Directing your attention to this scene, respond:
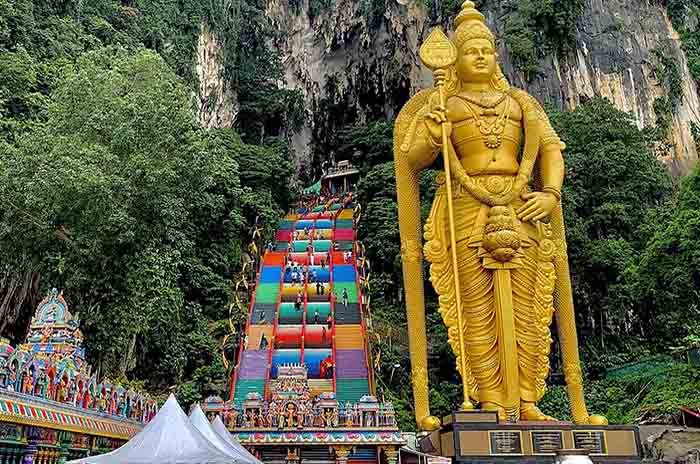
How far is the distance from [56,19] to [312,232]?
31.1 feet

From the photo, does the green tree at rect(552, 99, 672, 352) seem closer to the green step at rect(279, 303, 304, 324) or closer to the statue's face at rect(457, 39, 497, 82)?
the green step at rect(279, 303, 304, 324)

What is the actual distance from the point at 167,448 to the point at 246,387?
6.93 meters

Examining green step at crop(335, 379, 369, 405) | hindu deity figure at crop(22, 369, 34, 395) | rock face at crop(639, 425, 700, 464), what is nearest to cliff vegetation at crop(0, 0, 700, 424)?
green step at crop(335, 379, 369, 405)

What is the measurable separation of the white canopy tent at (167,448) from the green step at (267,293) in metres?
10.5

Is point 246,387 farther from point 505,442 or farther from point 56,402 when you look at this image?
point 505,442

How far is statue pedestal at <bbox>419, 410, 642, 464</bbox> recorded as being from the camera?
13.3 ft

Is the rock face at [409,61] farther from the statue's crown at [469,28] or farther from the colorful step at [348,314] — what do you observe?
the statue's crown at [469,28]

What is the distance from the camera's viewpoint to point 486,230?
4980mm

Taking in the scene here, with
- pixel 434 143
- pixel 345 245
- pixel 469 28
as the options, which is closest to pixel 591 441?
pixel 434 143

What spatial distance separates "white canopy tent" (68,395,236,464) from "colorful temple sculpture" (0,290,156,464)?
2.19 ft

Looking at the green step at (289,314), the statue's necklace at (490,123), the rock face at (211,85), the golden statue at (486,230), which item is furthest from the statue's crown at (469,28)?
the rock face at (211,85)

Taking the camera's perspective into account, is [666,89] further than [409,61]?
No

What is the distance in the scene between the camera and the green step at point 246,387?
38.3ft

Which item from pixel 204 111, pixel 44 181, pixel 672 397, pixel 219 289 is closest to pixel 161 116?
pixel 44 181
